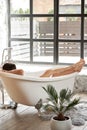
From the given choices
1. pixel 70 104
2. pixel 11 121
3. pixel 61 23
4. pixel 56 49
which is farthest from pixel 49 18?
pixel 70 104

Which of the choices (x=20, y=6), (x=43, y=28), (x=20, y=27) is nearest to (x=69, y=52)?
(x=43, y=28)

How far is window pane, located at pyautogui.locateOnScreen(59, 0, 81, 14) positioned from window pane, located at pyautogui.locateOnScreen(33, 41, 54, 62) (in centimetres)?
91

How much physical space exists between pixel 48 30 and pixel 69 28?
1.80 ft

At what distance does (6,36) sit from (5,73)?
3157 millimetres

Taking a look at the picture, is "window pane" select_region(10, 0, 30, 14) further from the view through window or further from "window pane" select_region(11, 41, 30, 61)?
"window pane" select_region(11, 41, 30, 61)

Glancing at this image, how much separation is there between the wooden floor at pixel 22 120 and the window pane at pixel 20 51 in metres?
2.66

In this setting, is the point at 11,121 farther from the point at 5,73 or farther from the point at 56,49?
the point at 56,49

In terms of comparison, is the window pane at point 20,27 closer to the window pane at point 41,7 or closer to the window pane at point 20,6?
the window pane at point 20,6

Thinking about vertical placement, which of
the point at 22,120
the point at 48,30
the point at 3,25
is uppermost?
the point at 3,25

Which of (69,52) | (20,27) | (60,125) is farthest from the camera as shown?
(20,27)

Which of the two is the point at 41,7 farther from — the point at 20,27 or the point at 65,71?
the point at 65,71

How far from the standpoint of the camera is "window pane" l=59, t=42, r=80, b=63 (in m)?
7.57

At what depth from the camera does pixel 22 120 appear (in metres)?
4.85

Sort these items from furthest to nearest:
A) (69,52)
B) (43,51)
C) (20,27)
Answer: (20,27), (43,51), (69,52)
